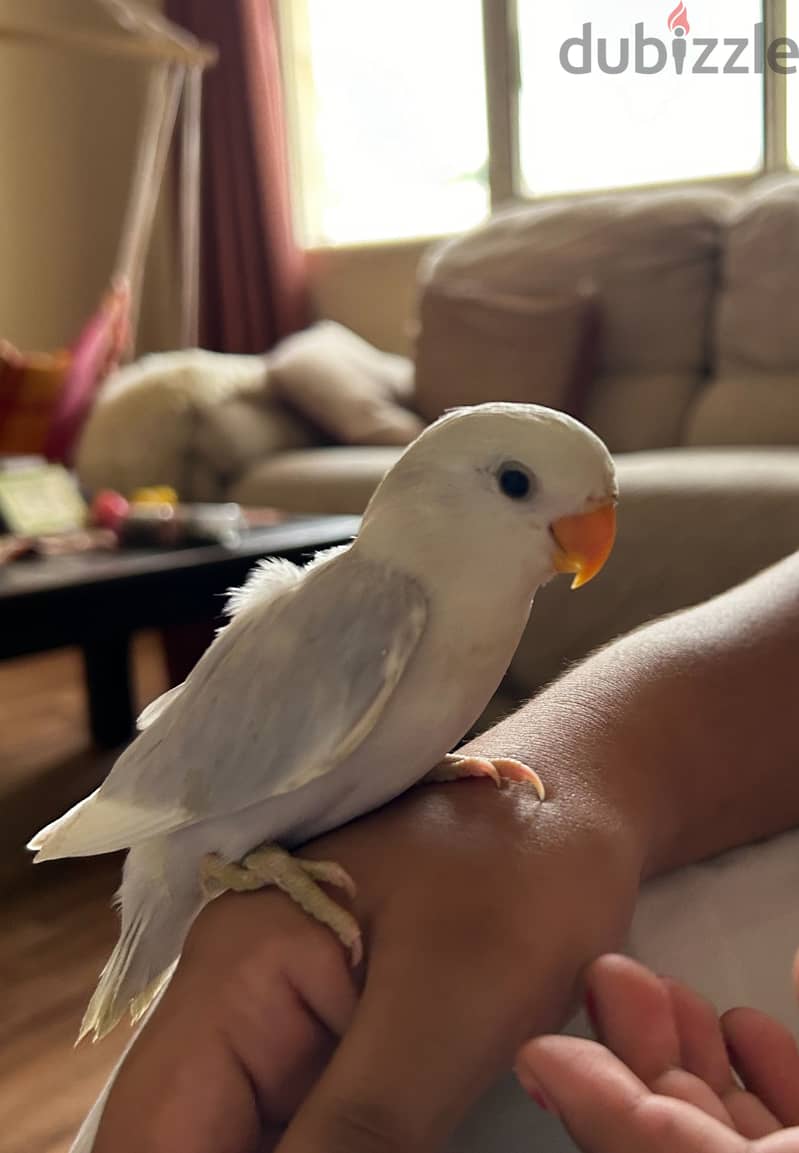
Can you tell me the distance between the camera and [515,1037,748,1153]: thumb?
34 centimetres

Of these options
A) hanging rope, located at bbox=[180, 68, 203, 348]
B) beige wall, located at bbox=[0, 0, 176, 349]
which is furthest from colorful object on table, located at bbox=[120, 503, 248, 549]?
beige wall, located at bbox=[0, 0, 176, 349]

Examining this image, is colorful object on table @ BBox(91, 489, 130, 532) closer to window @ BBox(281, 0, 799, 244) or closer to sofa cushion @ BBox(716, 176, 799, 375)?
sofa cushion @ BBox(716, 176, 799, 375)

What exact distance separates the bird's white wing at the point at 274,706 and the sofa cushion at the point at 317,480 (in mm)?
1623

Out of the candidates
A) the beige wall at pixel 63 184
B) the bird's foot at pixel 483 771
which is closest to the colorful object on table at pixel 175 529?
the bird's foot at pixel 483 771

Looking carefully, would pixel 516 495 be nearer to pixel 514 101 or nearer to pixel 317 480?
pixel 317 480

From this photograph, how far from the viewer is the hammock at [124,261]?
281 centimetres

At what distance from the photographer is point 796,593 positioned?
73cm

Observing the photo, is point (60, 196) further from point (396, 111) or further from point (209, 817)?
point (209, 817)

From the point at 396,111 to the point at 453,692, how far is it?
3534mm

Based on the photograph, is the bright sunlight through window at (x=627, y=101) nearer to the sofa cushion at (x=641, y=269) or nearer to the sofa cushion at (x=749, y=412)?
the sofa cushion at (x=641, y=269)

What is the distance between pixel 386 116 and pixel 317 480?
6.25 ft

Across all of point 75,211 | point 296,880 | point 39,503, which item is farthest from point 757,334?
point 75,211

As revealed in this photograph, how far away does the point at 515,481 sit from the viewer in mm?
470

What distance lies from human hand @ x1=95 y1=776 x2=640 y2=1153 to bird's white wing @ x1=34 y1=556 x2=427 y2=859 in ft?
0.15
